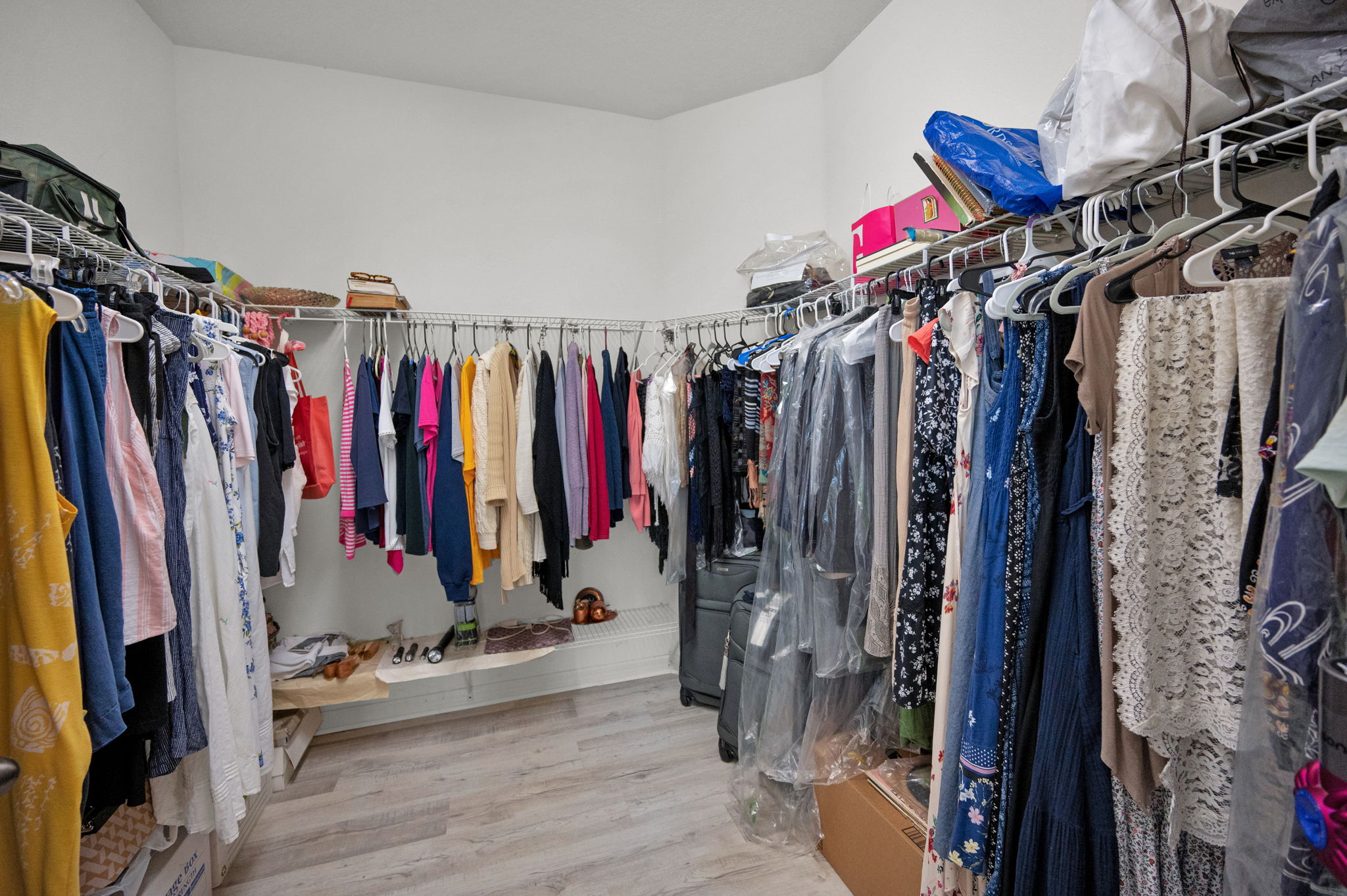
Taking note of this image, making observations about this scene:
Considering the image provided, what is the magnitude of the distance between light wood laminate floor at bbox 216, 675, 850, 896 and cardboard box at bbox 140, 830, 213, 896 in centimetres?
14

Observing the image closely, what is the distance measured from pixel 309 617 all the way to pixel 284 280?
5.22 ft

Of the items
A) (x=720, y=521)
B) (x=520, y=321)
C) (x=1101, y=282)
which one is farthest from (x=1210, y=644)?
(x=520, y=321)

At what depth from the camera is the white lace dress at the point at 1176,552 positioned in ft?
2.35

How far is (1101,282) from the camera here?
817 mm

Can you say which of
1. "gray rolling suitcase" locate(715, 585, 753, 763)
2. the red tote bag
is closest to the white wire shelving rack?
the red tote bag

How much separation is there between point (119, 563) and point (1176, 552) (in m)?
1.76

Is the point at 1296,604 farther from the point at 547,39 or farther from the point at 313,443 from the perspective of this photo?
the point at 547,39

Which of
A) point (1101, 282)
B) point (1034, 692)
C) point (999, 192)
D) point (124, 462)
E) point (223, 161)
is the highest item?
point (223, 161)

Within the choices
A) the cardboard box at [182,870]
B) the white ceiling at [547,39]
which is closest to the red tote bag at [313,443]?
the cardboard box at [182,870]

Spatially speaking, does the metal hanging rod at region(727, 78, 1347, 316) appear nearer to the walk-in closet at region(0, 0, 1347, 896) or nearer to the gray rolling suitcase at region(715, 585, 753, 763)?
the walk-in closet at region(0, 0, 1347, 896)

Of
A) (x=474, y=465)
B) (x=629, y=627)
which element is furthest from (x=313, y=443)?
(x=629, y=627)

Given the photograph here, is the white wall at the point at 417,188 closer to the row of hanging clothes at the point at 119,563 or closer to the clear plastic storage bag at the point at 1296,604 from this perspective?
the row of hanging clothes at the point at 119,563

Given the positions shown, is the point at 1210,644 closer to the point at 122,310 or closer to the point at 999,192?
the point at 999,192

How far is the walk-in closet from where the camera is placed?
749 millimetres
